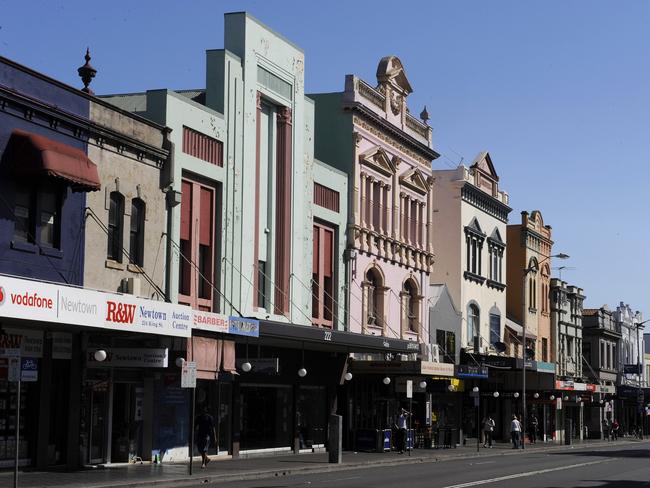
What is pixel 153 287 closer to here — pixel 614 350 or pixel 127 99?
pixel 127 99

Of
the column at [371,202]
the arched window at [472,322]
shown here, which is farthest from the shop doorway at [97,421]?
the arched window at [472,322]

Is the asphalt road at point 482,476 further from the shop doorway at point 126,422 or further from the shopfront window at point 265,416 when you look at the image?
the shopfront window at point 265,416

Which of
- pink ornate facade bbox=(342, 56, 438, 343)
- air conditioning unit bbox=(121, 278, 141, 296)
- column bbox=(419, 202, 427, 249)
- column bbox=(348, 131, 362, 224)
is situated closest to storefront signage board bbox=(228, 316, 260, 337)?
air conditioning unit bbox=(121, 278, 141, 296)

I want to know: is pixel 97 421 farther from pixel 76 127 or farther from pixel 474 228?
pixel 474 228

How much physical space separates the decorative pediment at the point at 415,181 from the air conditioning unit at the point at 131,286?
21.5m

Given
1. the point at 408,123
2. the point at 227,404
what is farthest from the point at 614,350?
the point at 227,404

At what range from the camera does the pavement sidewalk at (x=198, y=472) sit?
83.5ft

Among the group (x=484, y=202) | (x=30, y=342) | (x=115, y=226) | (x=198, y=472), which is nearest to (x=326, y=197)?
(x=115, y=226)

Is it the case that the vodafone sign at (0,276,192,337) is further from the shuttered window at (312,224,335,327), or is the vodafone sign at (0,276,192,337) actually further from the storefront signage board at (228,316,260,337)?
the shuttered window at (312,224,335,327)

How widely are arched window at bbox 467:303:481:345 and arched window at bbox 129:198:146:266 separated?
30493mm

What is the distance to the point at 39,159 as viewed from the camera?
26531 millimetres

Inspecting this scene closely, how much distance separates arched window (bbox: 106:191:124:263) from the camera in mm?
30797

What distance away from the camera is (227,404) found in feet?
124

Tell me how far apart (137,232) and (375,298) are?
1833cm
